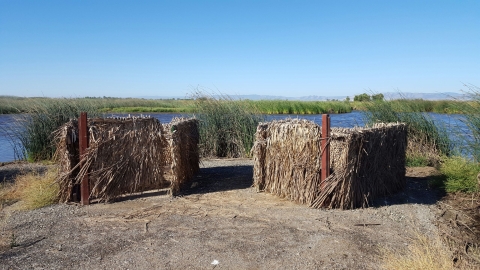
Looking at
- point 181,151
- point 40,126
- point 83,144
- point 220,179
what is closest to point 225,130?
point 220,179

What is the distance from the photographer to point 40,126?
1240 centimetres

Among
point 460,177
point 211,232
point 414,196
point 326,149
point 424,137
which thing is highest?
point 326,149

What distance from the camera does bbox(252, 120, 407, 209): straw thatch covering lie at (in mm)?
6750

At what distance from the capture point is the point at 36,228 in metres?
6.04

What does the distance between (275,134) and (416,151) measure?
585cm

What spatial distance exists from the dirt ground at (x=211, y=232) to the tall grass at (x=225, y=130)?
16.8 feet

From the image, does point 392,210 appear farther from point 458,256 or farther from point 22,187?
point 22,187

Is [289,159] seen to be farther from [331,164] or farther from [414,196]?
[414,196]

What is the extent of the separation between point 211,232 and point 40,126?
879cm

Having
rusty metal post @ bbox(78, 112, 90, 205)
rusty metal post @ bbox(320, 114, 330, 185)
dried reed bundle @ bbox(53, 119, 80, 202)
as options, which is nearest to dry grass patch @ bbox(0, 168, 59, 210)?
dried reed bundle @ bbox(53, 119, 80, 202)

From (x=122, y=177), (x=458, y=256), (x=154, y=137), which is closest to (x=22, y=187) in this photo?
(x=122, y=177)

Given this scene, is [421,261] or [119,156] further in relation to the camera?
[119,156]

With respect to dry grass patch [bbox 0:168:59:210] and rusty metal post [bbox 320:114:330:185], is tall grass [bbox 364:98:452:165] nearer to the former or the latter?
rusty metal post [bbox 320:114:330:185]

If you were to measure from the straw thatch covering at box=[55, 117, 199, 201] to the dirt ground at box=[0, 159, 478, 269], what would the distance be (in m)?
0.30
